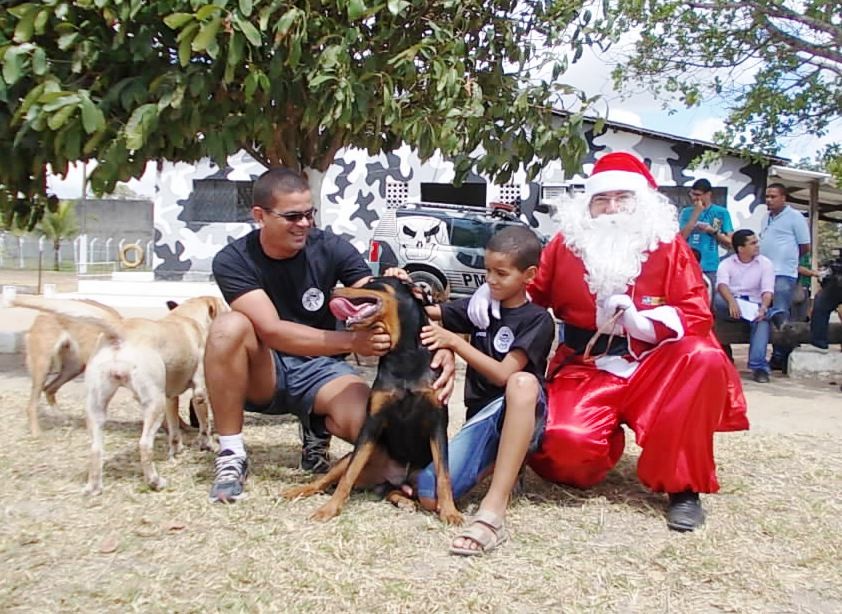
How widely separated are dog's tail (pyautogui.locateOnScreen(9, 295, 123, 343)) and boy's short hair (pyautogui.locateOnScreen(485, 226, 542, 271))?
1705 millimetres

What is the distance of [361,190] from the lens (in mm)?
17094

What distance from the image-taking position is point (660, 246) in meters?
3.65

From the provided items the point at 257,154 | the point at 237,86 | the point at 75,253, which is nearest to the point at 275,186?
the point at 237,86

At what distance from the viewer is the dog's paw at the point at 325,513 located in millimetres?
3330

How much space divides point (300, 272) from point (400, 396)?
0.86 m

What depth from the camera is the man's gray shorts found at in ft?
12.8

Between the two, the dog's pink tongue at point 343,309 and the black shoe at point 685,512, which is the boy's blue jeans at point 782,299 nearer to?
the black shoe at point 685,512

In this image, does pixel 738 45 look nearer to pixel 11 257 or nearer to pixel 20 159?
pixel 20 159

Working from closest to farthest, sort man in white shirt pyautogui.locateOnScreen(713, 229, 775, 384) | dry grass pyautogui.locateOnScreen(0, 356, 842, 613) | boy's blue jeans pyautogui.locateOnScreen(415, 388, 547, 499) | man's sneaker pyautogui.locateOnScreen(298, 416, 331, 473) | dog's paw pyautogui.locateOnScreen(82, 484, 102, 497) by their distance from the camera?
dry grass pyautogui.locateOnScreen(0, 356, 842, 613) < boy's blue jeans pyautogui.locateOnScreen(415, 388, 547, 499) < dog's paw pyautogui.locateOnScreen(82, 484, 102, 497) < man's sneaker pyautogui.locateOnScreen(298, 416, 331, 473) < man in white shirt pyautogui.locateOnScreen(713, 229, 775, 384)

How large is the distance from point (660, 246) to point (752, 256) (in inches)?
212

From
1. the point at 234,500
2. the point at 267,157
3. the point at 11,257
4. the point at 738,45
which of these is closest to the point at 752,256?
the point at 738,45

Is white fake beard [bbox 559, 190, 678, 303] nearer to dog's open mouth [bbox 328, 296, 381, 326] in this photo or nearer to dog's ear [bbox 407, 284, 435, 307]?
dog's ear [bbox 407, 284, 435, 307]

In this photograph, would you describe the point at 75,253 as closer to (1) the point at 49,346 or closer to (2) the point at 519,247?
(1) the point at 49,346

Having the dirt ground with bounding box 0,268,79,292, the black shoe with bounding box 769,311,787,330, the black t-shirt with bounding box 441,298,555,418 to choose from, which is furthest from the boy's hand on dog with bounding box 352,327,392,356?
the dirt ground with bounding box 0,268,79,292
